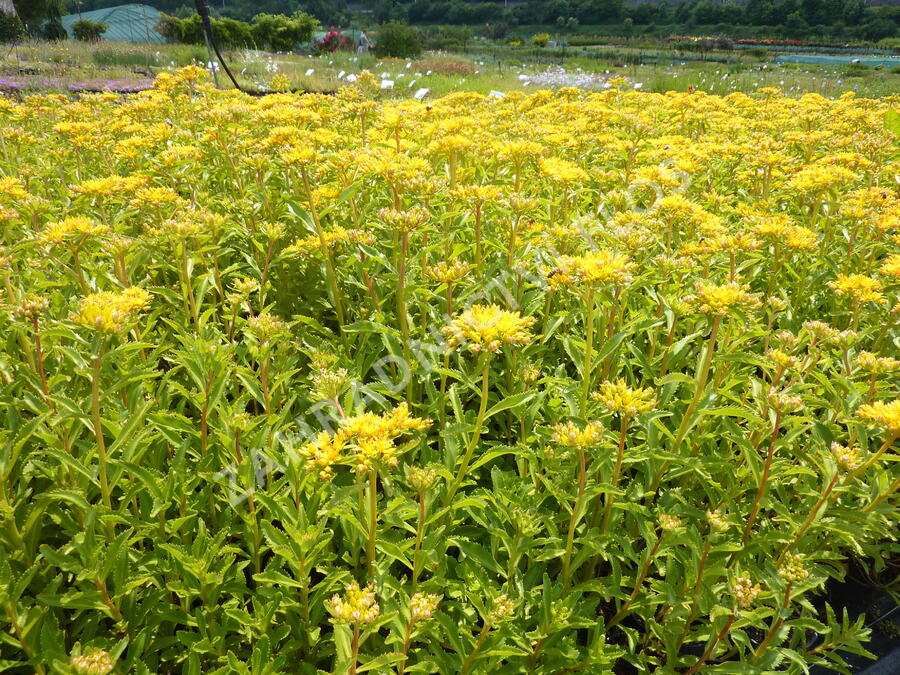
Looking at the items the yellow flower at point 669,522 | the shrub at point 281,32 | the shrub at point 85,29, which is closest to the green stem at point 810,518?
the yellow flower at point 669,522

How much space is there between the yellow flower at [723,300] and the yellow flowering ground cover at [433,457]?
0.01m

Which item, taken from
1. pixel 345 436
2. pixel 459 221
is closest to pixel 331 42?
pixel 459 221

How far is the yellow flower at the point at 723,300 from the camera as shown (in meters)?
1.66

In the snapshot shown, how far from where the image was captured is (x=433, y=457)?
6.70 feet

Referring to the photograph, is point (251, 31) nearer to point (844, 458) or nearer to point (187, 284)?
point (187, 284)

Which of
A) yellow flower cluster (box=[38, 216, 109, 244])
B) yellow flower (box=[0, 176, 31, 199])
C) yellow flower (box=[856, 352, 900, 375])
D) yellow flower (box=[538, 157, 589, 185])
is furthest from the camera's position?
yellow flower (box=[538, 157, 589, 185])

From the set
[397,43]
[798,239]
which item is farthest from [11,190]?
[397,43]

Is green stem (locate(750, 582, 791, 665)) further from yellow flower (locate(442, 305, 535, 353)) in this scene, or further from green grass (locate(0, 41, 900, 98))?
green grass (locate(0, 41, 900, 98))

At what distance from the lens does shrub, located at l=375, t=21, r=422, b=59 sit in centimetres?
3216

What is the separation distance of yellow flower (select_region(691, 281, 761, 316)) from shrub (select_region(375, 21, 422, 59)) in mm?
34183

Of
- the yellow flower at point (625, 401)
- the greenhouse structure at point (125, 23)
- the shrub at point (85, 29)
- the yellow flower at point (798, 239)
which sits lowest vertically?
the yellow flower at point (625, 401)

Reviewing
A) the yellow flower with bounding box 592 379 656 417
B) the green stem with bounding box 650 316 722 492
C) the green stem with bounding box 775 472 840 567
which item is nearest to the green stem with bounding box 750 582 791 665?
the green stem with bounding box 775 472 840 567

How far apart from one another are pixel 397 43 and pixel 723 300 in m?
35.6

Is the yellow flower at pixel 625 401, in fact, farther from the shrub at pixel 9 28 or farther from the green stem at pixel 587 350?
the shrub at pixel 9 28
